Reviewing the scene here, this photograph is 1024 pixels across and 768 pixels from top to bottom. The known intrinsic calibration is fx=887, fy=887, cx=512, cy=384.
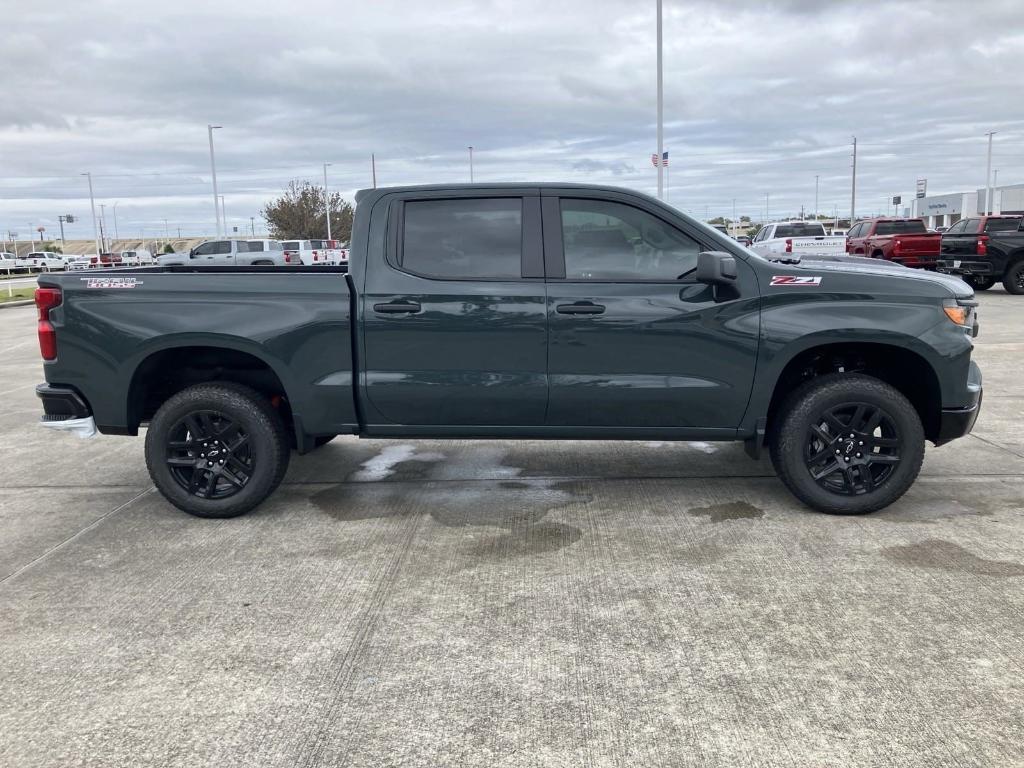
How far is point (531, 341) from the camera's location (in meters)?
4.97

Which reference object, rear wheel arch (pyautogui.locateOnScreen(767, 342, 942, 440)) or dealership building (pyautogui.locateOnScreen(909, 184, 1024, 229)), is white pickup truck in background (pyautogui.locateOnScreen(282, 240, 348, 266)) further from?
dealership building (pyautogui.locateOnScreen(909, 184, 1024, 229))

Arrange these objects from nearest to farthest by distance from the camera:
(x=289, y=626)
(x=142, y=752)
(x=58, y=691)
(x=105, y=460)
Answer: (x=142, y=752) → (x=58, y=691) → (x=289, y=626) → (x=105, y=460)

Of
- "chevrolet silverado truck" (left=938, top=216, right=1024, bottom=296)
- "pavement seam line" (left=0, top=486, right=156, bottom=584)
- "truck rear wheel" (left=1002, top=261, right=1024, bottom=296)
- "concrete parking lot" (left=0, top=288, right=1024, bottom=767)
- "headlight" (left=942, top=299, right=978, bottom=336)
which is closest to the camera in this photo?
"concrete parking lot" (left=0, top=288, right=1024, bottom=767)

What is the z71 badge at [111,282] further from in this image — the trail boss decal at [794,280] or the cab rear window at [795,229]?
the cab rear window at [795,229]

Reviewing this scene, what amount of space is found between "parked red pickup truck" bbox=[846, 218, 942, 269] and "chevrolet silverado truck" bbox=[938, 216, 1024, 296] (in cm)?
166

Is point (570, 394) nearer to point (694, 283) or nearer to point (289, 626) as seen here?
point (694, 283)

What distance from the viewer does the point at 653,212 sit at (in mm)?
5004

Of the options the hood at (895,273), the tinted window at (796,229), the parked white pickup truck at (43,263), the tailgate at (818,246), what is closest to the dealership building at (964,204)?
the tinted window at (796,229)

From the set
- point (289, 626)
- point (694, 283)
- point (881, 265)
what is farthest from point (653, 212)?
point (289, 626)

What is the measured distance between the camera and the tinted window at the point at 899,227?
26.7 meters

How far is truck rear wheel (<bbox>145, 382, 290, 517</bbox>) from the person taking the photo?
17.0 ft

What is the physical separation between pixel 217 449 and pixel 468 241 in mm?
1935

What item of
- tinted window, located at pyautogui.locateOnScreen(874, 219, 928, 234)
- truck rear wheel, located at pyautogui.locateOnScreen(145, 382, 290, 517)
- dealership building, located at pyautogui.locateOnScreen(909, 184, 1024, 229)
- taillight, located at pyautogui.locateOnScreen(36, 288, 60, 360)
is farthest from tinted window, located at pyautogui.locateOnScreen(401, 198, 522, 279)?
dealership building, located at pyautogui.locateOnScreen(909, 184, 1024, 229)

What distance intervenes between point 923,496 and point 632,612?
8.56ft
